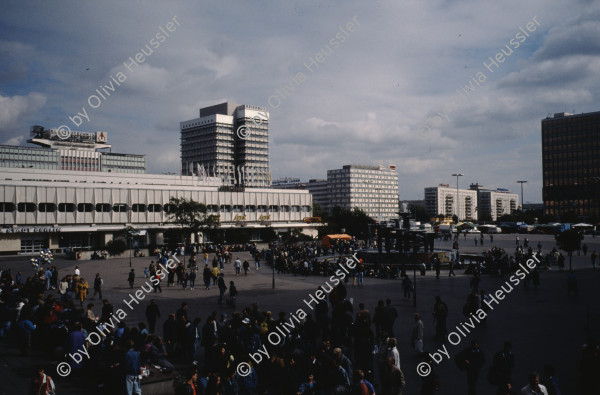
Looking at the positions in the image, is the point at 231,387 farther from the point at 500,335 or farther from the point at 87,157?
the point at 87,157

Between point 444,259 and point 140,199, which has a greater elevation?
point 140,199

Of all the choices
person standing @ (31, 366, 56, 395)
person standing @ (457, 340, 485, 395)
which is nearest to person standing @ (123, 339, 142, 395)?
person standing @ (31, 366, 56, 395)

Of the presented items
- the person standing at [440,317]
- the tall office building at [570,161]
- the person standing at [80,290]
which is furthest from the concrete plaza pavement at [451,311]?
the tall office building at [570,161]

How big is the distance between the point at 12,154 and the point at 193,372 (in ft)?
545

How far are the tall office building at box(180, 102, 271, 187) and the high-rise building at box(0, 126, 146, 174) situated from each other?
2567cm

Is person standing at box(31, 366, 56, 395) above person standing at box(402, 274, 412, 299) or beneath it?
above

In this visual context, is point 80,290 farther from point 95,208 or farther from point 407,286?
point 95,208

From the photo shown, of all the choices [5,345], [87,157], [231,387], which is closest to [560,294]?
[231,387]

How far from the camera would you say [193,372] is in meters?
7.84

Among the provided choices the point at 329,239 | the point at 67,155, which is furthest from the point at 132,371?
the point at 67,155

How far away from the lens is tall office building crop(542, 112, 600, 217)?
12519 centimetres

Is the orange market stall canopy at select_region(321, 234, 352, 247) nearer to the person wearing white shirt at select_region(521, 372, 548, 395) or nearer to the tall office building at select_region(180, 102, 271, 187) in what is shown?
the person wearing white shirt at select_region(521, 372, 548, 395)

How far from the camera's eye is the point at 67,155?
147000 millimetres

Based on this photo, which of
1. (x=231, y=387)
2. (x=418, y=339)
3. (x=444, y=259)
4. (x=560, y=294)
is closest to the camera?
(x=231, y=387)
